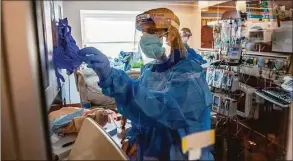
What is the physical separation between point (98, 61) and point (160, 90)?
310 mm

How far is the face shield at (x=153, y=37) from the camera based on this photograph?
91 centimetres

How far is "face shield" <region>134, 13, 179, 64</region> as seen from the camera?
35.7 inches

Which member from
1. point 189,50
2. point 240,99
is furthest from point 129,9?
point 240,99

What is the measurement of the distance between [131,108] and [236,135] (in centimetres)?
84

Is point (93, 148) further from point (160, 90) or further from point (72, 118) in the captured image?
point (72, 118)

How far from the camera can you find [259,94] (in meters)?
1.00

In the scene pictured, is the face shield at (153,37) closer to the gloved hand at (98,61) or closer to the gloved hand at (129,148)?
the gloved hand at (98,61)

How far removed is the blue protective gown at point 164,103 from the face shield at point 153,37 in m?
0.08

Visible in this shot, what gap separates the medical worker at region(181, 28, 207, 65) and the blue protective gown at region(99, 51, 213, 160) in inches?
0.9

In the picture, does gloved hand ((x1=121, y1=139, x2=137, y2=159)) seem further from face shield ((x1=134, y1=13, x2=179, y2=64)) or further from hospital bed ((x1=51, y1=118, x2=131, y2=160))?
face shield ((x1=134, y1=13, x2=179, y2=64))

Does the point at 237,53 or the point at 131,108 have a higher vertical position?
the point at 237,53

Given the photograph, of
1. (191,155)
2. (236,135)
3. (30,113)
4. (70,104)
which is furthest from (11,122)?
(236,135)

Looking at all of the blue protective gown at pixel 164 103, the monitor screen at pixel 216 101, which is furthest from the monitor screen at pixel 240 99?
the blue protective gown at pixel 164 103

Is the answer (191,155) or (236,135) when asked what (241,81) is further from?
(191,155)
